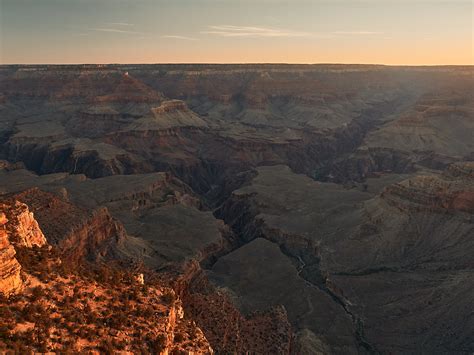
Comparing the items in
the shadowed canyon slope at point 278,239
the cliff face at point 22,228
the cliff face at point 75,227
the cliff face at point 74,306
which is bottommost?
the shadowed canyon slope at point 278,239

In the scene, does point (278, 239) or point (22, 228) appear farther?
point (278, 239)

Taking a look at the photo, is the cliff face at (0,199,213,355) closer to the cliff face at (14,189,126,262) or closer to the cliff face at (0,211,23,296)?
the cliff face at (0,211,23,296)

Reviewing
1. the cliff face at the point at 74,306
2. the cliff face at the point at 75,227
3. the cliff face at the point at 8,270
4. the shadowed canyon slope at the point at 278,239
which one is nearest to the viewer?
the cliff face at the point at 74,306

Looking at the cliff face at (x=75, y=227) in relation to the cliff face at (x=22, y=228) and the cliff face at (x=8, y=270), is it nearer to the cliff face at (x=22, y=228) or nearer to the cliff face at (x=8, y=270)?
the cliff face at (x=22, y=228)

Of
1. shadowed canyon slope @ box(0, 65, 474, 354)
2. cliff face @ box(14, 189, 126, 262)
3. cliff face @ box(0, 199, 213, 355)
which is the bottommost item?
shadowed canyon slope @ box(0, 65, 474, 354)

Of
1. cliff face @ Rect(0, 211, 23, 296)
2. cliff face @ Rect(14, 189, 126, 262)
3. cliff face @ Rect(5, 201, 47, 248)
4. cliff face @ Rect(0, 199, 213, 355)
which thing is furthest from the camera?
cliff face @ Rect(14, 189, 126, 262)

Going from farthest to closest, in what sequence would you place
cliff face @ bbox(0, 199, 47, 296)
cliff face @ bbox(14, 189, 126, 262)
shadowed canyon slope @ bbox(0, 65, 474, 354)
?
cliff face @ bbox(14, 189, 126, 262), shadowed canyon slope @ bbox(0, 65, 474, 354), cliff face @ bbox(0, 199, 47, 296)

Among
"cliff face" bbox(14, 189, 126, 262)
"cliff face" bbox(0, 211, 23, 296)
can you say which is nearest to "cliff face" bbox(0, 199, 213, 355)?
"cliff face" bbox(0, 211, 23, 296)

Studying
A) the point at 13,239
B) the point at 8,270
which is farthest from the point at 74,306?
the point at 13,239

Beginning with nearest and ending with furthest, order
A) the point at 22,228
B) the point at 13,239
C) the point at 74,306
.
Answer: the point at 74,306
the point at 13,239
the point at 22,228

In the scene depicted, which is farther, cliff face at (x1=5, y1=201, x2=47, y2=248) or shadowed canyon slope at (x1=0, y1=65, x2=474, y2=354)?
shadowed canyon slope at (x1=0, y1=65, x2=474, y2=354)

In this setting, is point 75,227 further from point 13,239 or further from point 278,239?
point 278,239

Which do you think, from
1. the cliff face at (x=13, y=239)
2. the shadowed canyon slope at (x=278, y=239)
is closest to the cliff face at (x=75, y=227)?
the shadowed canyon slope at (x=278, y=239)
